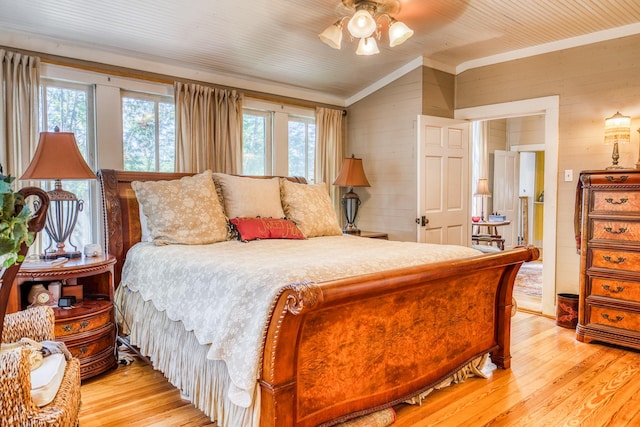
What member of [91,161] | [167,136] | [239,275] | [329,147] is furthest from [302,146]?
[239,275]

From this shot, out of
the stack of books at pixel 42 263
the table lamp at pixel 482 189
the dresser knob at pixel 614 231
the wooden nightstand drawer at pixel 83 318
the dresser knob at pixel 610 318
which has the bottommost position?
the dresser knob at pixel 610 318

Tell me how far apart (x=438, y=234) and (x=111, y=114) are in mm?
3323

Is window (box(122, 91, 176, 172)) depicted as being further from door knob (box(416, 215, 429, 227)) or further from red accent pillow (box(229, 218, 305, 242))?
door knob (box(416, 215, 429, 227))

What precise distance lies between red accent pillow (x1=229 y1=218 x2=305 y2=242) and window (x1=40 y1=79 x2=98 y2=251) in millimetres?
1262

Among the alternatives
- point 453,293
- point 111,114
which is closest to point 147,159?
point 111,114

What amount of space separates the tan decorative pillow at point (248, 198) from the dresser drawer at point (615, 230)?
2.44 metres

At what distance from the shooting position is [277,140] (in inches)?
186

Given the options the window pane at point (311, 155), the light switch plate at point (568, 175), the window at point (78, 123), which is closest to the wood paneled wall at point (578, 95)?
the light switch plate at point (568, 175)

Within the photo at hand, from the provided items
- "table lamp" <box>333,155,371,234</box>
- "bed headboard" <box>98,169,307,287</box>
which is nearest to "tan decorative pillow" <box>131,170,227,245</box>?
"bed headboard" <box>98,169,307,287</box>

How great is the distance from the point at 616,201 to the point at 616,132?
0.64 metres

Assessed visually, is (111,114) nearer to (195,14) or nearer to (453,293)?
(195,14)

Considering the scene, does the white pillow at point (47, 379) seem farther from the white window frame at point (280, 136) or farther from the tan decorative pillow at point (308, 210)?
the white window frame at point (280, 136)

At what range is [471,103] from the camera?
15.1 feet

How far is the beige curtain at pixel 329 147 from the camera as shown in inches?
198
